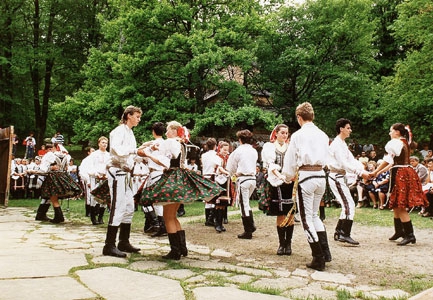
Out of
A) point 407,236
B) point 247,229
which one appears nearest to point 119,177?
point 247,229

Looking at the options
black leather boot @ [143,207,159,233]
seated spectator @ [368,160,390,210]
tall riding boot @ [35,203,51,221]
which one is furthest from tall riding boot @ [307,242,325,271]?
seated spectator @ [368,160,390,210]

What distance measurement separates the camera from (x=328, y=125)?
23.6 metres

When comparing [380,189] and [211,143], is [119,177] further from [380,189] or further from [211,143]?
[380,189]

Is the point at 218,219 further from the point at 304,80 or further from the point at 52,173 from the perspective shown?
the point at 304,80

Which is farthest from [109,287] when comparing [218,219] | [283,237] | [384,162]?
[384,162]

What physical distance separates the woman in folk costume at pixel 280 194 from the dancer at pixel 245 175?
2.88 feet

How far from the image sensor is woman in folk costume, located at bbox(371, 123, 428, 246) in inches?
276

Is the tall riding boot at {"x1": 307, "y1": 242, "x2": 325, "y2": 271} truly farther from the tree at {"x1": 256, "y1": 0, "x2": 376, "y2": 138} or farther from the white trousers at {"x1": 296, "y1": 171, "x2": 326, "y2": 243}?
the tree at {"x1": 256, "y1": 0, "x2": 376, "y2": 138}

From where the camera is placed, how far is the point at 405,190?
705 centimetres

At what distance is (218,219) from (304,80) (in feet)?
55.7

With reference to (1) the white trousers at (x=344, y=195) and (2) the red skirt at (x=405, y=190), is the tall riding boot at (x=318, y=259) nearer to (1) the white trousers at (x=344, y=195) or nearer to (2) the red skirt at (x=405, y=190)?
(1) the white trousers at (x=344, y=195)

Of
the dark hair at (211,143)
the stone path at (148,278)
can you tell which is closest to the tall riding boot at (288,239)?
the stone path at (148,278)

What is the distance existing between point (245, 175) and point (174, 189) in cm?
267

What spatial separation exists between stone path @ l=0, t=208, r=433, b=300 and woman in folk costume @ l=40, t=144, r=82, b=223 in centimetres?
266
